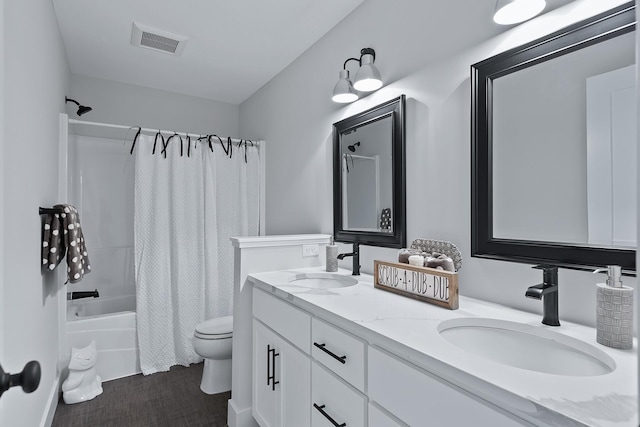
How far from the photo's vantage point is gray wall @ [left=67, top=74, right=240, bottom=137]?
10.3ft

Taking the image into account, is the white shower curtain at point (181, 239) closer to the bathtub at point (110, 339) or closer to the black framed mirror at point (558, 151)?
the bathtub at point (110, 339)

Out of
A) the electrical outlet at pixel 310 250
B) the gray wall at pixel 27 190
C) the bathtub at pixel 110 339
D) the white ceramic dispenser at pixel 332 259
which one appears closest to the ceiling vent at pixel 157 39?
the gray wall at pixel 27 190

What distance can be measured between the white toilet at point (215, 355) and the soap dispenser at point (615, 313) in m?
2.03

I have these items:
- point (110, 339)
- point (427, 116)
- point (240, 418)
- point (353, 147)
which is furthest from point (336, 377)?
point (110, 339)

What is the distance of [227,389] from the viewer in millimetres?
2408

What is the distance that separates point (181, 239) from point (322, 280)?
1.39 meters

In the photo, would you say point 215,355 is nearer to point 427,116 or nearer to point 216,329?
point 216,329

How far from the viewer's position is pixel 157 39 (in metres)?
2.47

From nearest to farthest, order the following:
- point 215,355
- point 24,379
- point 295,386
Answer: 1. point 24,379
2. point 295,386
3. point 215,355

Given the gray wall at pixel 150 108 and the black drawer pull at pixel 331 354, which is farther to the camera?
the gray wall at pixel 150 108

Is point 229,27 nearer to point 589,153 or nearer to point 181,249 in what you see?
point 181,249

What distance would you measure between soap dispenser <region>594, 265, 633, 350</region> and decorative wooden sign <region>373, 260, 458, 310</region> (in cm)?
41

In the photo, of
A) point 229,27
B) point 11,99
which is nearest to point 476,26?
point 229,27

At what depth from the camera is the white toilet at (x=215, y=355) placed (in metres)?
2.34
